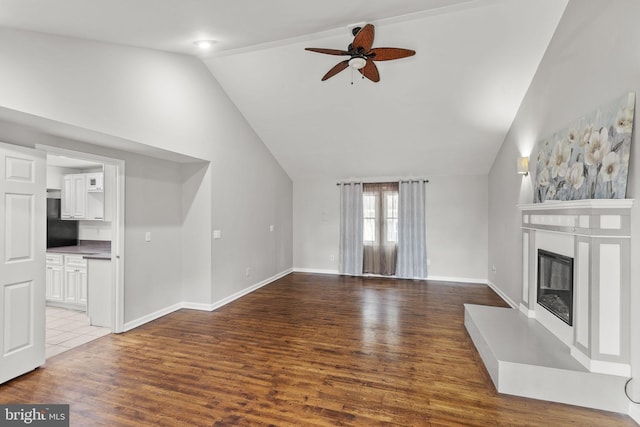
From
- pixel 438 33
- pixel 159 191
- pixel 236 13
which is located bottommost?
pixel 159 191

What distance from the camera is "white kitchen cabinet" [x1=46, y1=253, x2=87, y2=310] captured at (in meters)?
4.24

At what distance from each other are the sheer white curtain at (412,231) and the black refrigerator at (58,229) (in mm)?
6049

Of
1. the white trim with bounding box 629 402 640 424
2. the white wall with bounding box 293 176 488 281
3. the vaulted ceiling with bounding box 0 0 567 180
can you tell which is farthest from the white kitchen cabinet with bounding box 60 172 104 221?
the white trim with bounding box 629 402 640 424

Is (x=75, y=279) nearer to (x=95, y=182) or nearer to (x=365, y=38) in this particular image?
(x=95, y=182)

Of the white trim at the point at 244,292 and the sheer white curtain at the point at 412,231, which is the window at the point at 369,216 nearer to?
the sheer white curtain at the point at 412,231

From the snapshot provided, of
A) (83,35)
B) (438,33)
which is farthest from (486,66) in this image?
(83,35)

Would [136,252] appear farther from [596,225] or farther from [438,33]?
[596,225]

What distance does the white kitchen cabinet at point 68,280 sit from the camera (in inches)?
167

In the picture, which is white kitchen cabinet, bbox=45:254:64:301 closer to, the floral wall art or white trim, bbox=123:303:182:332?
white trim, bbox=123:303:182:332

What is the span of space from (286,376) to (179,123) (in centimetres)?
312

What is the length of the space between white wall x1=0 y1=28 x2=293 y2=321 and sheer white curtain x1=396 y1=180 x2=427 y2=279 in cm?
261

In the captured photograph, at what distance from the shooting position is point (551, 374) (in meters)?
2.30

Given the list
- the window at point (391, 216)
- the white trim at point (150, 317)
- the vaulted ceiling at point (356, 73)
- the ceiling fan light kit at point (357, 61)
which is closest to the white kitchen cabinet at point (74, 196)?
the white trim at point (150, 317)

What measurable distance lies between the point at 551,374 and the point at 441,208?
14.4 feet
